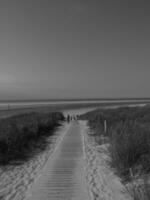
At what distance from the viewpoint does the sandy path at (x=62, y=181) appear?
151 inches

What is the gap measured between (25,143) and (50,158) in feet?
7.82

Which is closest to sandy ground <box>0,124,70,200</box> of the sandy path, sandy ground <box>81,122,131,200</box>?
the sandy path

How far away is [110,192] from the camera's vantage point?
3.96 metres

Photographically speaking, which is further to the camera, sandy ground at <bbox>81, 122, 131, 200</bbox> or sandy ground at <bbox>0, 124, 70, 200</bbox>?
sandy ground at <bbox>0, 124, 70, 200</bbox>

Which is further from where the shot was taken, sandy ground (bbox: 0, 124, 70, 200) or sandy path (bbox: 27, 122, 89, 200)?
sandy ground (bbox: 0, 124, 70, 200)

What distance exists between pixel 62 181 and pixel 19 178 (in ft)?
4.42

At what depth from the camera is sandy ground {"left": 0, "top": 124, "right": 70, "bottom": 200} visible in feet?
13.0

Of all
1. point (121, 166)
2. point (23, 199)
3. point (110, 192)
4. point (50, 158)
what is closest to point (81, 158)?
point (50, 158)

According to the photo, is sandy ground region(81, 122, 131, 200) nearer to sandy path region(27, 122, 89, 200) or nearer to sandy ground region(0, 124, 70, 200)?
sandy path region(27, 122, 89, 200)

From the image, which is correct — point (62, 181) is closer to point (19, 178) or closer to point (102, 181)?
point (102, 181)

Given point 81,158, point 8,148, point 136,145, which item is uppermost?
point 136,145

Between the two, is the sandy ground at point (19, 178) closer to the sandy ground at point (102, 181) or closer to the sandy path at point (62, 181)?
the sandy path at point (62, 181)

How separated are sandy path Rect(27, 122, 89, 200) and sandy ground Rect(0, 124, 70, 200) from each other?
22cm

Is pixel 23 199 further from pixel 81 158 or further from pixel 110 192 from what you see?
pixel 81 158
